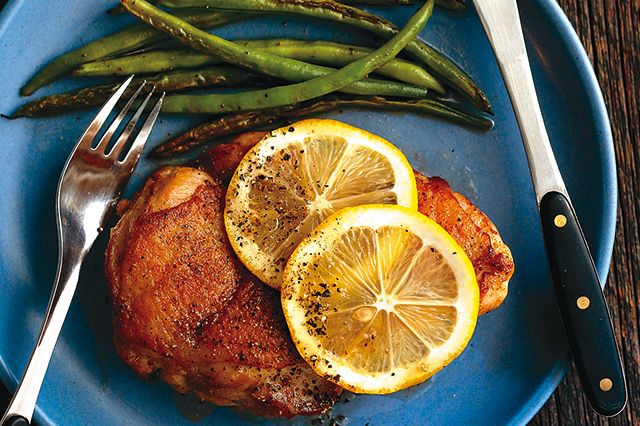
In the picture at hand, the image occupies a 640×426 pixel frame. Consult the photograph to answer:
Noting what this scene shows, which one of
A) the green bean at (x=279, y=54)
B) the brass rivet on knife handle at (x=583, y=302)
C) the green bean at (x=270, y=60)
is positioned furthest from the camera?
the green bean at (x=279, y=54)

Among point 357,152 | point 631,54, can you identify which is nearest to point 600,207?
point 631,54

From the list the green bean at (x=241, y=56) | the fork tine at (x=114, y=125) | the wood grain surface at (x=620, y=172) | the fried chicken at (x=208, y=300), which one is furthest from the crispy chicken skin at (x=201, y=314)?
the wood grain surface at (x=620, y=172)

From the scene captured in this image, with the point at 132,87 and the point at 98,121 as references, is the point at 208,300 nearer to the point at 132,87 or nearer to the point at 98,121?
the point at 98,121

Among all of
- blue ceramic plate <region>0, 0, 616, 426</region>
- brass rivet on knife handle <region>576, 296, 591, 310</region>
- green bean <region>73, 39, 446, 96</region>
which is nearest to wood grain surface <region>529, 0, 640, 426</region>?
blue ceramic plate <region>0, 0, 616, 426</region>

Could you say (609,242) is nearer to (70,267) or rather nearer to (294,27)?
(294,27)

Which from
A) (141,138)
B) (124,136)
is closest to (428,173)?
(141,138)

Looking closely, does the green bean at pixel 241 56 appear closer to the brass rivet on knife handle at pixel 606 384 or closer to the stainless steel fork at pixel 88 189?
the stainless steel fork at pixel 88 189

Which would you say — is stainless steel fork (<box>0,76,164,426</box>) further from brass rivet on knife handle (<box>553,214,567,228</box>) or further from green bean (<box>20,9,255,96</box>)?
brass rivet on knife handle (<box>553,214,567,228</box>)
